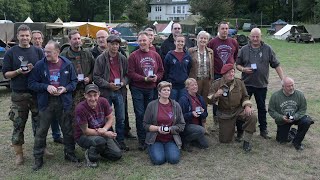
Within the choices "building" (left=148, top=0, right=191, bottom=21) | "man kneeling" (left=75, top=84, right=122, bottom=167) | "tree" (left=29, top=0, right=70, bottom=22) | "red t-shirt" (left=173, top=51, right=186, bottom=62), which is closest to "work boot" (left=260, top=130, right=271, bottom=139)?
"red t-shirt" (left=173, top=51, right=186, bottom=62)

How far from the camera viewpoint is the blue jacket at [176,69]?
576 cm

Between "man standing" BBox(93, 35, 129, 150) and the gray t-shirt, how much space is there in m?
2.07

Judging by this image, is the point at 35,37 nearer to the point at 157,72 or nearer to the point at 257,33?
the point at 157,72

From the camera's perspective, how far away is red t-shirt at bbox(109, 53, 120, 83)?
5.34 meters

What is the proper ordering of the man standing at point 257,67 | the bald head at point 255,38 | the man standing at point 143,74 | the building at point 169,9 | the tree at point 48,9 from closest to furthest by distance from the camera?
the man standing at point 143,74 < the bald head at point 255,38 < the man standing at point 257,67 < the tree at point 48,9 < the building at point 169,9

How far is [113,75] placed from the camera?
5348mm

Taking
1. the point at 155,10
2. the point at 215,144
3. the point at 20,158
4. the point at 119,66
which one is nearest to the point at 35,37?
the point at 119,66

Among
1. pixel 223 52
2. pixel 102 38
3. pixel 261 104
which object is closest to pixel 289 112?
pixel 261 104

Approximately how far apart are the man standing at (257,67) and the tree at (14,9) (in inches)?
1989

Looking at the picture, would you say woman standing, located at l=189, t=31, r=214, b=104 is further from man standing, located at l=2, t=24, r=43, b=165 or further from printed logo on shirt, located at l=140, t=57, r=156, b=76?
man standing, located at l=2, t=24, r=43, b=165

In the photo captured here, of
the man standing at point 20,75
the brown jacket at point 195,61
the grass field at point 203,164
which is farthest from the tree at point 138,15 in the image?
the man standing at point 20,75

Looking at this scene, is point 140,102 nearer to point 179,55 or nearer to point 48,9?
point 179,55

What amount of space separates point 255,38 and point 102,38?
245cm

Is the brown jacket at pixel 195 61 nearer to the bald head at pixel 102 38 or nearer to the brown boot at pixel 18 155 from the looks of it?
the bald head at pixel 102 38
